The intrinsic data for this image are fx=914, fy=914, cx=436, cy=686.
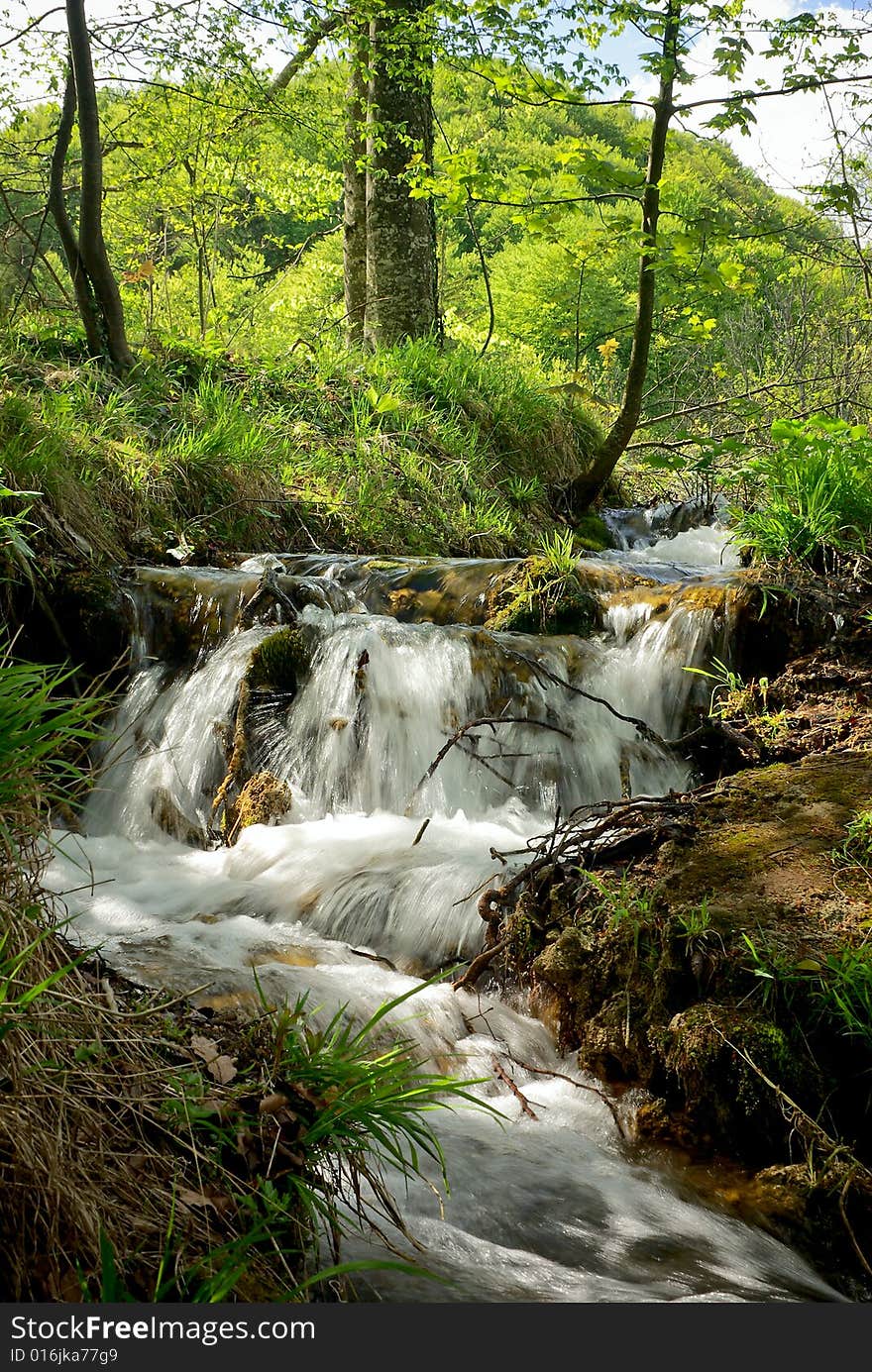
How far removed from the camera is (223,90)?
34.9 ft

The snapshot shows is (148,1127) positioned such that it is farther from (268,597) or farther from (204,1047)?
(268,597)

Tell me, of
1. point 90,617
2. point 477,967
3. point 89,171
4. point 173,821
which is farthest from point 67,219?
point 477,967

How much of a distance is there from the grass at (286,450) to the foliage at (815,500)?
318 centimetres

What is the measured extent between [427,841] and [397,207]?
8.11m

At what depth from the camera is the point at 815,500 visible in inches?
183

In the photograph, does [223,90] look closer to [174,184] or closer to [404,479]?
[174,184]

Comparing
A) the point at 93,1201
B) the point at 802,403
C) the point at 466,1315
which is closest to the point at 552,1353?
the point at 466,1315

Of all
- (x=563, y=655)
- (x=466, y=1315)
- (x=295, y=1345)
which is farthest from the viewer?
(x=563, y=655)

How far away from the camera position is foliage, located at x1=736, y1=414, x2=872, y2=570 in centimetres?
462

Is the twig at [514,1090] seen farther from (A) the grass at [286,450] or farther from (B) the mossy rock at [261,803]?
(A) the grass at [286,450]

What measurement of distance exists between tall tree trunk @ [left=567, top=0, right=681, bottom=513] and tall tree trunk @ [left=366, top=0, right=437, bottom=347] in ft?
9.76

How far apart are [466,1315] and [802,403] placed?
423 inches

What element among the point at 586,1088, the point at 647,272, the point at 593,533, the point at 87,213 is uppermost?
the point at 87,213

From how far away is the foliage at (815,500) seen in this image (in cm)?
462
